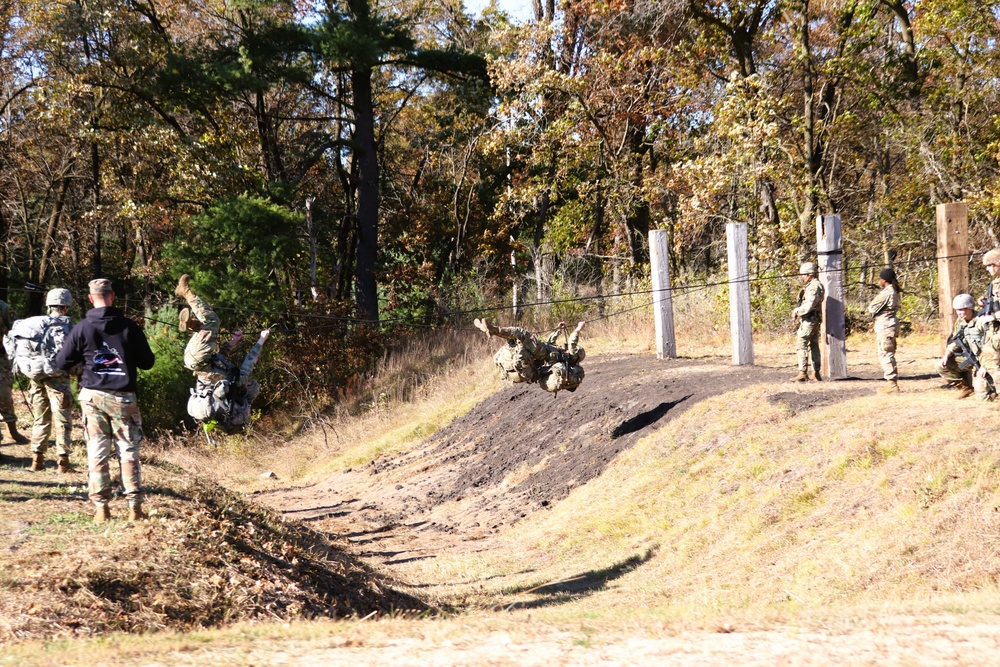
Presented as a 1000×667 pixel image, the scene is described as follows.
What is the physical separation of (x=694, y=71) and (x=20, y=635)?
23652 millimetres

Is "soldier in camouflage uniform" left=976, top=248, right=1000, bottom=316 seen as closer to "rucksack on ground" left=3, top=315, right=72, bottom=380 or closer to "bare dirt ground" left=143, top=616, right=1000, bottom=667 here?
"bare dirt ground" left=143, top=616, right=1000, bottom=667

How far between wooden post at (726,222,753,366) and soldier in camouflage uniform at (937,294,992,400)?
398 centimetres

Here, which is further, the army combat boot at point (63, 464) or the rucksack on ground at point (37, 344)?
the army combat boot at point (63, 464)

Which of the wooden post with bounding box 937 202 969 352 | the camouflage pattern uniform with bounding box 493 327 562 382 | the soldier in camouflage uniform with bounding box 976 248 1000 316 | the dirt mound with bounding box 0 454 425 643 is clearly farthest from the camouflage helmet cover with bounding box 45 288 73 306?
the wooden post with bounding box 937 202 969 352

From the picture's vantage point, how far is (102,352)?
8.77 meters

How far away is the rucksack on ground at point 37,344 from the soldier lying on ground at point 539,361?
521cm

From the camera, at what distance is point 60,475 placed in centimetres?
1159

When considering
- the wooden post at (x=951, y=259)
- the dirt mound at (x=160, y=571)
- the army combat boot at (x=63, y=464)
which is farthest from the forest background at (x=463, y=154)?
the dirt mound at (x=160, y=571)

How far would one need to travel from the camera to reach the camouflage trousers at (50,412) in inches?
457

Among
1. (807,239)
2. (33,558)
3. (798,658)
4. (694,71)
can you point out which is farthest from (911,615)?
(694,71)

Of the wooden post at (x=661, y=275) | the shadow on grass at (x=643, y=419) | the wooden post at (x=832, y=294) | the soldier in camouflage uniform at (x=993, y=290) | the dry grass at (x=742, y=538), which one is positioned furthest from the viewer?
the wooden post at (x=661, y=275)

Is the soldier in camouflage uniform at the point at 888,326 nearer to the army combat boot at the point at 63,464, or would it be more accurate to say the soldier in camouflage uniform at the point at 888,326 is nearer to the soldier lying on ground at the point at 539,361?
the soldier lying on ground at the point at 539,361

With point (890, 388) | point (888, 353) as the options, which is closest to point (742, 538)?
point (890, 388)

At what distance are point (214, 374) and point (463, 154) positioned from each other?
22147mm
